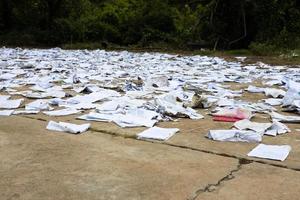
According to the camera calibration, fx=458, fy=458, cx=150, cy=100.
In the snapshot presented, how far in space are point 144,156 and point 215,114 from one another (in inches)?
44.9

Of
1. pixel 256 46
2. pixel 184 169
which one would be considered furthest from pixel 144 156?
pixel 256 46

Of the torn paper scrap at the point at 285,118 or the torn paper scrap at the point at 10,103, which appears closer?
the torn paper scrap at the point at 285,118

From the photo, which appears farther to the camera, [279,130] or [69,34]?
[69,34]

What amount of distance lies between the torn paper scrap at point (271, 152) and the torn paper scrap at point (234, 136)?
0.14 meters

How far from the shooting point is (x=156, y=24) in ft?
46.1

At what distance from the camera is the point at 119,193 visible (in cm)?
186

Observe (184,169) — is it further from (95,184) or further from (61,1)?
(61,1)

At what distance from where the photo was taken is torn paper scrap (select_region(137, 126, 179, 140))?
274cm

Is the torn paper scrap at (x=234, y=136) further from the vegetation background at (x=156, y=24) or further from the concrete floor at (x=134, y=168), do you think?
the vegetation background at (x=156, y=24)

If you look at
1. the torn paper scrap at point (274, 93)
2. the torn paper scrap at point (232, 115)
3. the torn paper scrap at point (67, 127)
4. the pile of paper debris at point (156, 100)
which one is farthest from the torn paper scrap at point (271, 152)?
the torn paper scrap at point (274, 93)

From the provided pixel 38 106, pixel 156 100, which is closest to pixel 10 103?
pixel 38 106

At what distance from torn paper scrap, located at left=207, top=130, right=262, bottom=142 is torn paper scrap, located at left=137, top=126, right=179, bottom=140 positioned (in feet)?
0.79

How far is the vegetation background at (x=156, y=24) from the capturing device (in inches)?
470

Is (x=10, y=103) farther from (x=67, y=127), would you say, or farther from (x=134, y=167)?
(x=134, y=167)
